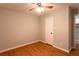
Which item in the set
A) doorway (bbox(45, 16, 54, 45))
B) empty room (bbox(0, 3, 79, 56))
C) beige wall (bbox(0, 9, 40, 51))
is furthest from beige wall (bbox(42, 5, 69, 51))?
beige wall (bbox(0, 9, 40, 51))

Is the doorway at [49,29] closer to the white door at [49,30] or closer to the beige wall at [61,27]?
the white door at [49,30]

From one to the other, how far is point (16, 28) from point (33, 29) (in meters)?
1.24

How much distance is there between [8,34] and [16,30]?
17.6 inches

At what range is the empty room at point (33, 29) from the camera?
2.84 m

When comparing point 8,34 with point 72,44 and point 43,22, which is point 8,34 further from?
point 72,44

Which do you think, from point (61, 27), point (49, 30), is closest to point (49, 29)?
point (49, 30)

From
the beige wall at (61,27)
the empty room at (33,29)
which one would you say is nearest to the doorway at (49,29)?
the empty room at (33,29)

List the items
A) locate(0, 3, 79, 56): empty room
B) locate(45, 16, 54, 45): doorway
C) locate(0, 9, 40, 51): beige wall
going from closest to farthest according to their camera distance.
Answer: locate(0, 3, 79, 56): empty room → locate(0, 9, 40, 51): beige wall → locate(45, 16, 54, 45): doorway

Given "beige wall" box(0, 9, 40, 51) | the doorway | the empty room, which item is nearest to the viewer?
the empty room

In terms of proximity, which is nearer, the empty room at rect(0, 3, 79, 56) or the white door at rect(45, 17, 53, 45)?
the empty room at rect(0, 3, 79, 56)

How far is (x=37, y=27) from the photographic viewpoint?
4770 mm

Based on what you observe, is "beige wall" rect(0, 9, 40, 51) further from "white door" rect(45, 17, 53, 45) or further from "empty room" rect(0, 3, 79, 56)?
"white door" rect(45, 17, 53, 45)

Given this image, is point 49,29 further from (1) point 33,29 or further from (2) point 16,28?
(2) point 16,28

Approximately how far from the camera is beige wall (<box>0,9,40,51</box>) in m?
3.03
